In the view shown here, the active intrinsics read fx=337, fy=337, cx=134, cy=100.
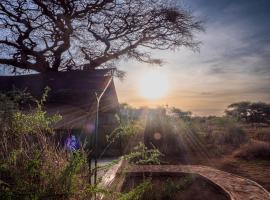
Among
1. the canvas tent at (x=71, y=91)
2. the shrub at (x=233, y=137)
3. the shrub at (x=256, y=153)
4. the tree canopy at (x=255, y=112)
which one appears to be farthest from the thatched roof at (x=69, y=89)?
the tree canopy at (x=255, y=112)

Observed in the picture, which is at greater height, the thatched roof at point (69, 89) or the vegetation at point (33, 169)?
the thatched roof at point (69, 89)

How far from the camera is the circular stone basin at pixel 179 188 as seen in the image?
6840 mm

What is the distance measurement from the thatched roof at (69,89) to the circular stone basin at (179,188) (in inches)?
118

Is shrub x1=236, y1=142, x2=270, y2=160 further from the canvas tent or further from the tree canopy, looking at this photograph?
the tree canopy

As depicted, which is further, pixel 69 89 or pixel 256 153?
pixel 256 153

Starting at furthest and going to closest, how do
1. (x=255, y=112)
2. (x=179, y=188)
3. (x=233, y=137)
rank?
(x=255, y=112)
(x=233, y=137)
(x=179, y=188)

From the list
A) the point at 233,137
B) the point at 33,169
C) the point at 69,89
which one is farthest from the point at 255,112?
the point at 33,169

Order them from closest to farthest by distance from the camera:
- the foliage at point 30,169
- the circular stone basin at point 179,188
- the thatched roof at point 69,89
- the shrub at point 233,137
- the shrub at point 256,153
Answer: the foliage at point 30,169, the circular stone basin at point 179,188, the thatched roof at point 69,89, the shrub at point 256,153, the shrub at point 233,137

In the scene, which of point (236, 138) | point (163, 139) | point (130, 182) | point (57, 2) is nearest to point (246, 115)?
point (236, 138)

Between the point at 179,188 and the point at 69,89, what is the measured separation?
7.28 metres

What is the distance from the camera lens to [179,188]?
660 centimetres

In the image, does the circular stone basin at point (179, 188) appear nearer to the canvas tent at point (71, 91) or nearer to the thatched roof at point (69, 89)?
the canvas tent at point (71, 91)

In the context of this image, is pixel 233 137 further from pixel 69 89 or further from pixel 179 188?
pixel 179 188

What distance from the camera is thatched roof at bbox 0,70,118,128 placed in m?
11.7
